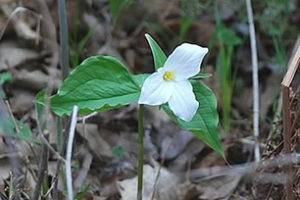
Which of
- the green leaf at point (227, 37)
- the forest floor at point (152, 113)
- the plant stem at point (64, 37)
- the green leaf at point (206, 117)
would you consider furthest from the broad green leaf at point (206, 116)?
the green leaf at point (227, 37)

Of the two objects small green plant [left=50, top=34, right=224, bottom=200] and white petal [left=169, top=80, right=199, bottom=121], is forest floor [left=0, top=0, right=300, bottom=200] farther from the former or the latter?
white petal [left=169, top=80, right=199, bottom=121]

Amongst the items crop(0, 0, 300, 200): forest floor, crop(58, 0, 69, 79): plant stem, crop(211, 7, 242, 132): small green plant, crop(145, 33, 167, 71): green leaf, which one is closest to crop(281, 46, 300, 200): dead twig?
crop(0, 0, 300, 200): forest floor

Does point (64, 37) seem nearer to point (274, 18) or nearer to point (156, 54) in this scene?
point (156, 54)

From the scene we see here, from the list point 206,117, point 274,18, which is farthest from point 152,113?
point 206,117

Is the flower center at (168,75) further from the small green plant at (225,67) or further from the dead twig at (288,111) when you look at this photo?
the small green plant at (225,67)

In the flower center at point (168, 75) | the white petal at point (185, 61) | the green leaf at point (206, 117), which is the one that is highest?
the white petal at point (185, 61)
